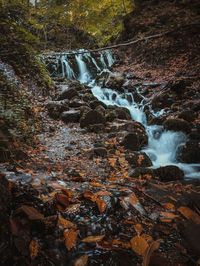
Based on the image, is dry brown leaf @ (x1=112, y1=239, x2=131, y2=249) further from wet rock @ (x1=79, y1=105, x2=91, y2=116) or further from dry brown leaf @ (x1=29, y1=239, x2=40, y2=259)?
wet rock @ (x1=79, y1=105, x2=91, y2=116)

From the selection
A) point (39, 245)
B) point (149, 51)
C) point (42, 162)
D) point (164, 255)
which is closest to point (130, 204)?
point (164, 255)

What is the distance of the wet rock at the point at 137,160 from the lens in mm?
6902

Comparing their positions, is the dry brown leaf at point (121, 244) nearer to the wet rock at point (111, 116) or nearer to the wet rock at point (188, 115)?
the wet rock at point (111, 116)

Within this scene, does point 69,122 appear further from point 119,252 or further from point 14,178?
point 119,252

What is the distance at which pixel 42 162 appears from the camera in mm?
5980

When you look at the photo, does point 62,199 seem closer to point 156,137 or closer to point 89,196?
point 89,196

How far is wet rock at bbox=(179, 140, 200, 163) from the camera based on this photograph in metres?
7.53

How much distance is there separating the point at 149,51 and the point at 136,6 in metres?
4.39

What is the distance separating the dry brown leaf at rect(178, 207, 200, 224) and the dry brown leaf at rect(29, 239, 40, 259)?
2.19 m

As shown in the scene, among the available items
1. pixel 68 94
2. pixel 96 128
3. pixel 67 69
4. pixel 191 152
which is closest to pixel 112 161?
pixel 96 128

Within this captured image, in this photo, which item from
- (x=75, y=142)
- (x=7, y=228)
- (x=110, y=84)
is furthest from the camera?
(x=110, y=84)

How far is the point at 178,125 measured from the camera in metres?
8.99

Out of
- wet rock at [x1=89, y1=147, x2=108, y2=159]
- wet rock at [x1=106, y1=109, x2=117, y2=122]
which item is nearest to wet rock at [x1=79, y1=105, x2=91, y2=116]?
wet rock at [x1=106, y1=109, x2=117, y2=122]

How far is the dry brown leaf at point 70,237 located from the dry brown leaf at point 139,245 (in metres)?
0.59
